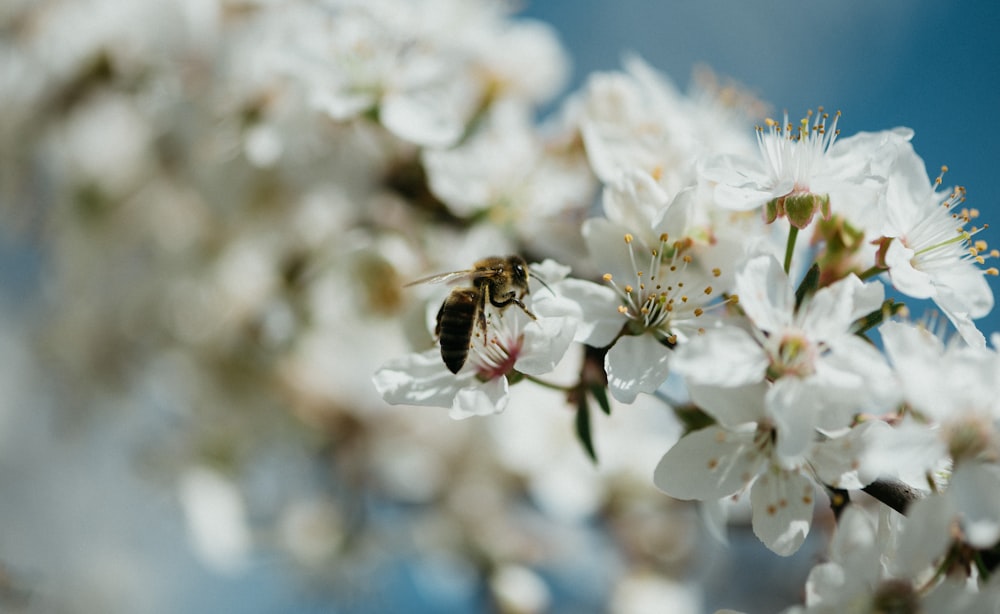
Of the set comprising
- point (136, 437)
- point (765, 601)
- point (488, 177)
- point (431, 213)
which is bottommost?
point (136, 437)

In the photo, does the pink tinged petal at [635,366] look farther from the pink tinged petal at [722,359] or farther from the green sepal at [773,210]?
the green sepal at [773,210]

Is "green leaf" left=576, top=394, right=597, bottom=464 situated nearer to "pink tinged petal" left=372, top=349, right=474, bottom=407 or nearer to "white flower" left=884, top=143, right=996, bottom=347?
"pink tinged petal" left=372, top=349, right=474, bottom=407

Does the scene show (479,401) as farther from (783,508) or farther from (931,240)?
(931,240)

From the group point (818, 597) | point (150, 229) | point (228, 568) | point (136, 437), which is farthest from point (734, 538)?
point (136, 437)

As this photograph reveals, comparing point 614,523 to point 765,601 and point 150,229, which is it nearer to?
point 765,601

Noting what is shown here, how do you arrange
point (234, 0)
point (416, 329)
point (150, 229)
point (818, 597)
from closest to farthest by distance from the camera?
1. point (818, 597)
2. point (416, 329)
3. point (234, 0)
4. point (150, 229)

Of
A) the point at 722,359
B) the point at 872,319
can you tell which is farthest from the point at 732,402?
the point at 872,319
